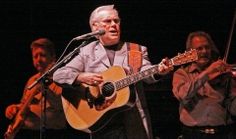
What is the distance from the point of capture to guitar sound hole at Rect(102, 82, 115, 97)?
4307 millimetres

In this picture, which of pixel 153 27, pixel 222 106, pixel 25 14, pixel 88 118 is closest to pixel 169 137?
pixel 222 106

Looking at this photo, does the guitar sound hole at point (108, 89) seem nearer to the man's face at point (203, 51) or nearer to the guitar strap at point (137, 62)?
the guitar strap at point (137, 62)

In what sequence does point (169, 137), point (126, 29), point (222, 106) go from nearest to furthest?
point (222, 106) < point (169, 137) < point (126, 29)

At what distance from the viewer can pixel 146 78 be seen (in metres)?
4.19

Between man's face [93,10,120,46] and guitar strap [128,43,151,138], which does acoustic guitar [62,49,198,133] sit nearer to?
guitar strap [128,43,151,138]

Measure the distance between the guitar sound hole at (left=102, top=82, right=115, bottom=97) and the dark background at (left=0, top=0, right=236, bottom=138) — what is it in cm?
170

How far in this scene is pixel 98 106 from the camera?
4.39 meters

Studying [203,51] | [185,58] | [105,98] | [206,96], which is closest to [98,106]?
[105,98]

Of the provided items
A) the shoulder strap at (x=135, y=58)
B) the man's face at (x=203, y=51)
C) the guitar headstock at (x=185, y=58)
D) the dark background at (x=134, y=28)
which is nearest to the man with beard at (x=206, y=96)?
the man's face at (x=203, y=51)

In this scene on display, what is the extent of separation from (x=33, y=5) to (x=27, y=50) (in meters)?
0.58

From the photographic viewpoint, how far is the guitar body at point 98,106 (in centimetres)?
418

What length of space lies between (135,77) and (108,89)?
0.30m

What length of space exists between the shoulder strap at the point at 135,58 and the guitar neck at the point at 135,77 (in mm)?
129

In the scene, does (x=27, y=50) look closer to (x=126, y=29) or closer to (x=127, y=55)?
(x=126, y=29)
